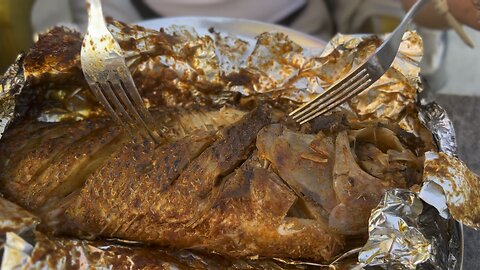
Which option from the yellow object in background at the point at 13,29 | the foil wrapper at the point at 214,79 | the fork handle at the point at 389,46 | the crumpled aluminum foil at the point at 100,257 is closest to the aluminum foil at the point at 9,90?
the foil wrapper at the point at 214,79

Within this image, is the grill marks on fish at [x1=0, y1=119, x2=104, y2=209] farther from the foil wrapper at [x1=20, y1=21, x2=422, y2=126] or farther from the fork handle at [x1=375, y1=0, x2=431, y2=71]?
the fork handle at [x1=375, y1=0, x2=431, y2=71]

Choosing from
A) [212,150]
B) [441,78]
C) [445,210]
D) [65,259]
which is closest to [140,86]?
[212,150]

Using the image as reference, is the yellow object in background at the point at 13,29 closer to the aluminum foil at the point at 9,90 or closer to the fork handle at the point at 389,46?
the aluminum foil at the point at 9,90

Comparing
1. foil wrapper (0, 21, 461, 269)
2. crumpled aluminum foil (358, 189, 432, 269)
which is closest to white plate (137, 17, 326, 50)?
foil wrapper (0, 21, 461, 269)

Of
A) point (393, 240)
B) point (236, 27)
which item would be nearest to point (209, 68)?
point (236, 27)

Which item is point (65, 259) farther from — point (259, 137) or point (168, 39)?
point (168, 39)

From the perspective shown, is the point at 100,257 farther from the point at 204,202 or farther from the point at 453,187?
the point at 453,187
